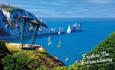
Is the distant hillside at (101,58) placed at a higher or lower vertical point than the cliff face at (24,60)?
higher

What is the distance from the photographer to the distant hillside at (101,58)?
162 ft

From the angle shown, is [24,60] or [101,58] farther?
[24,60]

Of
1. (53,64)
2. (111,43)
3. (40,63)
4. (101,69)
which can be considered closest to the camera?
(101,69)

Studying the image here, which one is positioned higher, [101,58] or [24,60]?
[101,58]

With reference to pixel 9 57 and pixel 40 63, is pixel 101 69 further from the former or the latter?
pixel 40 63

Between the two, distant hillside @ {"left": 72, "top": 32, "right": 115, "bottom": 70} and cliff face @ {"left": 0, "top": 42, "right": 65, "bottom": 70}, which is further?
cliff face @ {"left": 0, "top": 42, "right": 65, "bottom": 70}

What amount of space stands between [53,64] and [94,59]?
20.7m

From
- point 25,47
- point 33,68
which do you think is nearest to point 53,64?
point 33,68

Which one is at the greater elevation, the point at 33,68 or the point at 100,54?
the point at 100,54

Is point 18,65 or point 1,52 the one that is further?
point 1,52

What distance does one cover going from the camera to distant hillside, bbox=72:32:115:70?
49250 mm

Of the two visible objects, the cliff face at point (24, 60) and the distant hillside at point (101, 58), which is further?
the cliff face at point (24, 60)

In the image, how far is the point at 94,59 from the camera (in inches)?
1994

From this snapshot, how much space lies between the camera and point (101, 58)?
5059 centimetres
